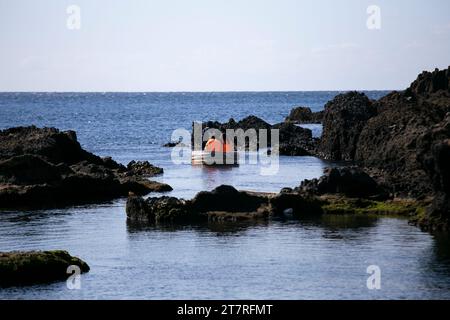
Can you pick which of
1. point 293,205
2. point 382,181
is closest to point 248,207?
point 293,205

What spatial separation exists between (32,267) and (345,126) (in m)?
65.5

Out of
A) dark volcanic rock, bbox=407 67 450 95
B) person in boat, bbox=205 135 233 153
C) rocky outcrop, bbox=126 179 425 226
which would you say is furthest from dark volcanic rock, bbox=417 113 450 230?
dark volcanic rock, bbox=407 67 450 95

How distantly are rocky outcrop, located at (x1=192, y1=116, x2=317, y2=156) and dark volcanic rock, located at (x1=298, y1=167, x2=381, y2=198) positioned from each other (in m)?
42.2

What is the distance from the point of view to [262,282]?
1674 inches

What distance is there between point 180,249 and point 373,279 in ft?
39.2

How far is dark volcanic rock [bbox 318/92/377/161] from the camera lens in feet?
335

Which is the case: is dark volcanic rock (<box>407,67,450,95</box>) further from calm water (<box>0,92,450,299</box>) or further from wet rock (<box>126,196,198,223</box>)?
wet rock (<box>126,196,198,223</box>)

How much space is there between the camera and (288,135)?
12188 centimetres

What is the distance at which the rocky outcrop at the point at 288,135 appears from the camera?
108m

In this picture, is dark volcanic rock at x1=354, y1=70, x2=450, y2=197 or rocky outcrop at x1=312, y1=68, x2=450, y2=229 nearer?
rocky outcrop at x1=312, y1=68, x2=450, y2=229

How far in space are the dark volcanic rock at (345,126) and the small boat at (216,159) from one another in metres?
11.4

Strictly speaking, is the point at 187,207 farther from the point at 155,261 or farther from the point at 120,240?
the point at 155,261

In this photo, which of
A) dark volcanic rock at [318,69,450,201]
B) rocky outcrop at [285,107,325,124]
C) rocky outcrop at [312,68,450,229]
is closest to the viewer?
rocky outcrop at [312,68,450,229]
